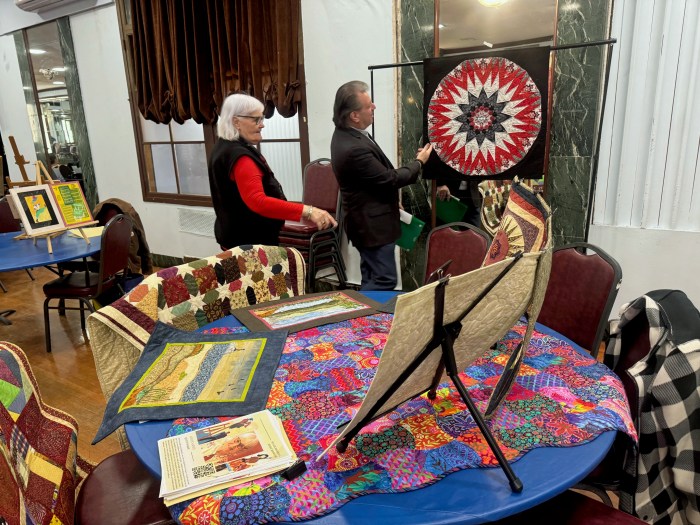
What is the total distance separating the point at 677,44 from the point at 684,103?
→ 285 mm

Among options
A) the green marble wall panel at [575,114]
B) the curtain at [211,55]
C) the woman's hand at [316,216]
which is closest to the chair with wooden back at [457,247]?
the woman's hand at [316,216]

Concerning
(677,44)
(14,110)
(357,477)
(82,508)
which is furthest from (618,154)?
(14,110)

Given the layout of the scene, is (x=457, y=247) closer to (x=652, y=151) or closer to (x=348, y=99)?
(x=348, y=99)

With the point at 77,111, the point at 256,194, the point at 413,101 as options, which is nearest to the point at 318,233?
the point at 413,101

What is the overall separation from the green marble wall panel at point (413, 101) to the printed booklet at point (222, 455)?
7.69 ft

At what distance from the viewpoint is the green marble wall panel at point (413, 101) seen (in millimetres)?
3098

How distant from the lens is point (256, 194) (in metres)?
2.25

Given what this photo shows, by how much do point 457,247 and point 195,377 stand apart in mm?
1316

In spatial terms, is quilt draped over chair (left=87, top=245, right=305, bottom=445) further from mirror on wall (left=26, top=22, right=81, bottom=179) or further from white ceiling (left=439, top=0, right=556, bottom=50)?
mirror on wall (left=26, top=22, right=81, bottom=179)

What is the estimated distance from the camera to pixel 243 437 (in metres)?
0.97

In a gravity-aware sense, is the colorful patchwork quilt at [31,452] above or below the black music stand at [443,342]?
below

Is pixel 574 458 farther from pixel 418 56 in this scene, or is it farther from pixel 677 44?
pixel 418 56

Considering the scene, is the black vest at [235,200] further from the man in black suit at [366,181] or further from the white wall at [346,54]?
the white wall at [346,54]

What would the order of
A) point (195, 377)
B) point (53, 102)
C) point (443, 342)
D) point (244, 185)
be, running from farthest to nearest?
point (53, 102), point (244, 185), point (195, 377), point (443, 342)
